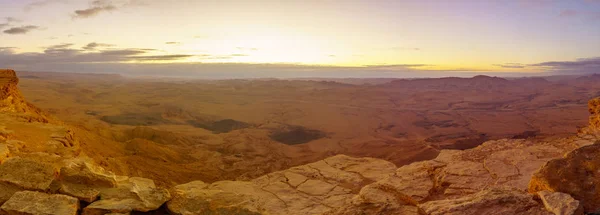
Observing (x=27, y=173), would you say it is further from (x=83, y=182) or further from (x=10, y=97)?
(x=10, y=97)

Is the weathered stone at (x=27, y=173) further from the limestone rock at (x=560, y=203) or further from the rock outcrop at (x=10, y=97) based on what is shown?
the rock outcrop at (x=10, y=97)

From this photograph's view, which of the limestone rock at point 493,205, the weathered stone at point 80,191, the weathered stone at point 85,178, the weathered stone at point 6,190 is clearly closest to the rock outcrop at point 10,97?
the weathered stone at point 85,178

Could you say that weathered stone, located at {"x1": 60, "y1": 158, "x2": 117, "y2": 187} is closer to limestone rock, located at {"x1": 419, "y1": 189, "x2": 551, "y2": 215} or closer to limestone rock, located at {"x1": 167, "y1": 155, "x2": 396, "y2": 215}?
limestone rock, located at {"x1": 167, "y1": 155, "x2": 396, "y2": 215}

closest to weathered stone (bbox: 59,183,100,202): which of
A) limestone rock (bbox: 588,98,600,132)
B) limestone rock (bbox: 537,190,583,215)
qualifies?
limestone rock (bbox: 537,190,583,215)

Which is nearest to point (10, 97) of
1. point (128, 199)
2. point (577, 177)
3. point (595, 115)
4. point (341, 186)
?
point (128, 199)

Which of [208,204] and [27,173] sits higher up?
[27,173]

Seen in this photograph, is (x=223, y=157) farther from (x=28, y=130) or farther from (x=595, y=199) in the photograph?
(x=595, y=199)
